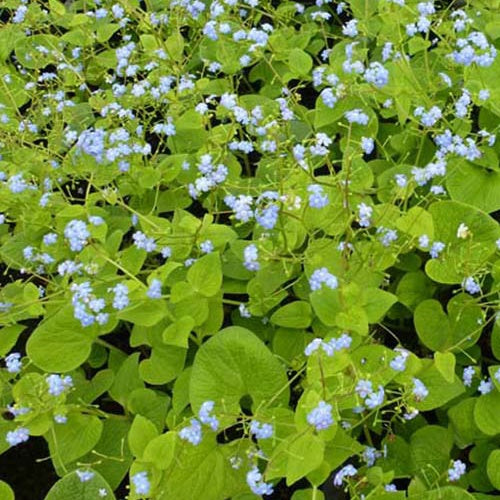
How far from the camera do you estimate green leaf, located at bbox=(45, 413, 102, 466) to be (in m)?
2.20

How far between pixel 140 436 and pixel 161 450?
0.12m

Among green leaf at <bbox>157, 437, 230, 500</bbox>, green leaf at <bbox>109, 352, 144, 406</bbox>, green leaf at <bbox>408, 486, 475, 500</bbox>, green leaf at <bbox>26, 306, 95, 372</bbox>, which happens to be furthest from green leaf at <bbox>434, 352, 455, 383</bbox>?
green leaf at <bbox>26, 306, 95, 372</bbox>

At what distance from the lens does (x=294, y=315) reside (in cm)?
230

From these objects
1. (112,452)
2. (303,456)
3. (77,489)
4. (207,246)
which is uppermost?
(207,246)

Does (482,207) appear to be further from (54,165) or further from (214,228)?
(54,165)

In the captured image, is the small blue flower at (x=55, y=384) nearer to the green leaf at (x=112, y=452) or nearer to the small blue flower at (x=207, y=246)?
the green leaf at (x=112, y=452)

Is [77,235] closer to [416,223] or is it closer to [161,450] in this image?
[161,450]

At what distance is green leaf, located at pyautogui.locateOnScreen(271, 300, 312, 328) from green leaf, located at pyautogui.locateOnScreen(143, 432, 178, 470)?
0.56m

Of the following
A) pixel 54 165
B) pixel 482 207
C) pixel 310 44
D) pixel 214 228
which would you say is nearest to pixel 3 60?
pixel 54 165

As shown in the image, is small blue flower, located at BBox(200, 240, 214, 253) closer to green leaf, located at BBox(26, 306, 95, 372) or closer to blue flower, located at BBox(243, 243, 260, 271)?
blue flower, located at BBox(243, 243, 260, 271)

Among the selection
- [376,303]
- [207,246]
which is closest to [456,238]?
[376,303]

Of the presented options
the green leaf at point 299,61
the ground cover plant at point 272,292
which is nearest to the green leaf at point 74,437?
the ground cover plant at point 272,292

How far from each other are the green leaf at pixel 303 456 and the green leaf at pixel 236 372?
27 cm

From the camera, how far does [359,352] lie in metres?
2.08
